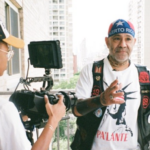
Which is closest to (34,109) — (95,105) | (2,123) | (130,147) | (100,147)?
(2,123)

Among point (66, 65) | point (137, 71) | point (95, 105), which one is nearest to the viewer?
point (95, 105)

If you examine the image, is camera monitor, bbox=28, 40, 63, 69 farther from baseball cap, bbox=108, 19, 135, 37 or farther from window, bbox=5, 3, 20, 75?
window, bbox=5, 3, 20, 75

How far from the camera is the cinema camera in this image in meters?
0.96

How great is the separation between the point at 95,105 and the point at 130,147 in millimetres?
310

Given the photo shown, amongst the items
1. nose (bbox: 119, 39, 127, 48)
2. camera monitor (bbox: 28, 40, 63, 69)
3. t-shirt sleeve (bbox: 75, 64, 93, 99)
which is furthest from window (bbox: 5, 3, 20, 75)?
nose (bbox: 119, 39, 127, 48)

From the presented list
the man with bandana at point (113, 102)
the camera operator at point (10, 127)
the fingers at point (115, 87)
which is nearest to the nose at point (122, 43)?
the man with bandana at point (113, 102)

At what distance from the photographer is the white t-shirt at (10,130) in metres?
0.73

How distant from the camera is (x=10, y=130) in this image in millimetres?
736

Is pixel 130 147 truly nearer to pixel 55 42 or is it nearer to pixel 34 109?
pixel 34 109

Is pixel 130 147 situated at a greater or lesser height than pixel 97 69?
lesser

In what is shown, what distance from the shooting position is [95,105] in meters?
1.19

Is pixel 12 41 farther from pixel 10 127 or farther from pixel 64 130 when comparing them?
pixel 64 130

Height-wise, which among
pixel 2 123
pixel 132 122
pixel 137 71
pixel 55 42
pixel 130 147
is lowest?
pixel 130 147

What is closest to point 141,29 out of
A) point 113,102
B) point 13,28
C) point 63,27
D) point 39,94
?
point 13,28
